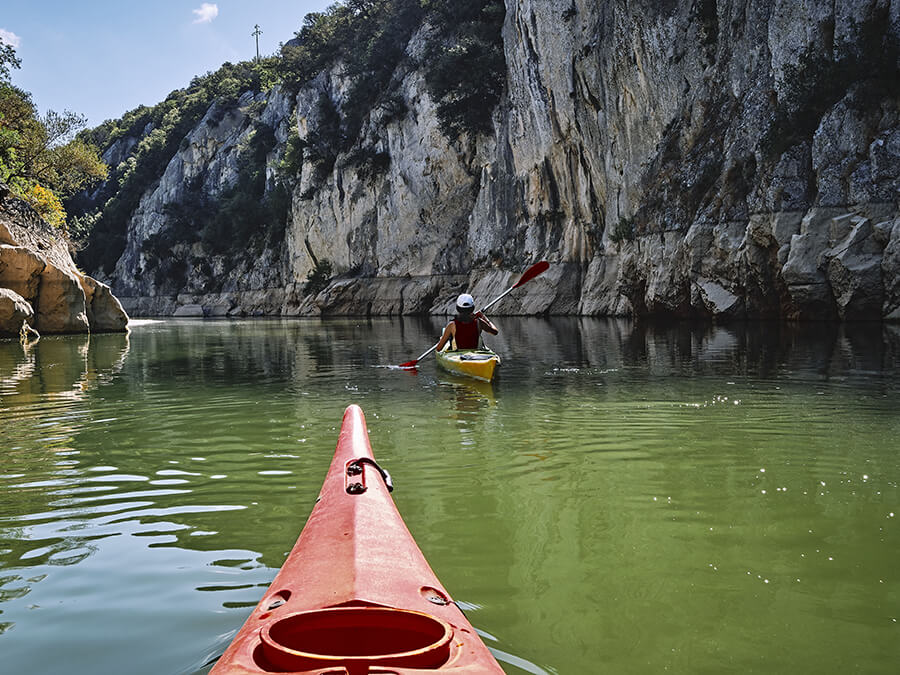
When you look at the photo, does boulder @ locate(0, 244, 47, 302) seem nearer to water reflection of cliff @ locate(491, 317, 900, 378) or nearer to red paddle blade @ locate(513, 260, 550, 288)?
water reflection of cliff @ locate(491, 317, 900, 378)

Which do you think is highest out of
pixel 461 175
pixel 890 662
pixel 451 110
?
pixel 451 110

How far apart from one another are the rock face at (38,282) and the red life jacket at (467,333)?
15.7 meters

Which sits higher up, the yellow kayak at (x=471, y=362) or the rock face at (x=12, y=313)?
the rock face at (x=12, y=313)

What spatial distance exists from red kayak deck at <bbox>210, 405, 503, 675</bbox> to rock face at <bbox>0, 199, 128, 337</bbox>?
2213 cm

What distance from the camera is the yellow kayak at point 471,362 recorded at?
1036 cm

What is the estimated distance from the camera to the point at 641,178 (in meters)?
28.6

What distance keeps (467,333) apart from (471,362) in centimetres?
145

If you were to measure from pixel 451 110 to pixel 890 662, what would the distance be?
137 ft

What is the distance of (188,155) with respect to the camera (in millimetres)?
74625

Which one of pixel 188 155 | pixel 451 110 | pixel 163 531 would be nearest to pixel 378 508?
pixel 163 531

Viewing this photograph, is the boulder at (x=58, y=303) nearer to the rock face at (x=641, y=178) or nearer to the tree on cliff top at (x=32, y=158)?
the tree on cliff top at (x=32, y=158)

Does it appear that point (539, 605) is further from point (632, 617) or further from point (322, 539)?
point (322, 539)

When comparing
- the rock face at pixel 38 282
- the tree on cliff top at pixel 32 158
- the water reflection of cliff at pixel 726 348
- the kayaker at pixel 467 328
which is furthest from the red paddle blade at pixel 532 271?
the tree on cliff top at pixel 32 158

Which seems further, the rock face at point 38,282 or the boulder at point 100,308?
the boulder at point 100,308
